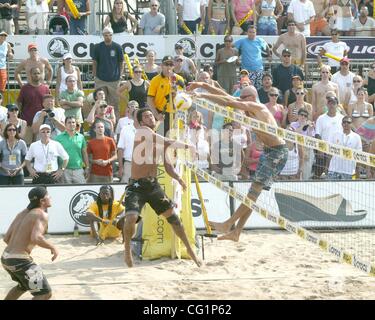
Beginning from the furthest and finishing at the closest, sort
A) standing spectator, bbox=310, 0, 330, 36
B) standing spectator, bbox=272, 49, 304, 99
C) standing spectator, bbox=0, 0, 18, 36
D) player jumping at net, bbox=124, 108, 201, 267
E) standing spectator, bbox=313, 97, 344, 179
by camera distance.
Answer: standing spectator, bbox=310, 0, 330, 36
standing spectator, bbox=0, 0, 18, 36
standing spectator, bbox=272, 49, 304, 99
standing spectator, bbox=313, 97, 344, 179
player jumping at net, bbox=124, 108, 201, 267

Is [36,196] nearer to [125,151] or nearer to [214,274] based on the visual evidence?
[214,274]

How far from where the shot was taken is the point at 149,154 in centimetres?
1179

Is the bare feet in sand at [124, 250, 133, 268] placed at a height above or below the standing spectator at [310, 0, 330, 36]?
below

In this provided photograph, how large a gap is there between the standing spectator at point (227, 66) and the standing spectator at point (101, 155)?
3.10m

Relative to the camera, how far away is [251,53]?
17.6 m

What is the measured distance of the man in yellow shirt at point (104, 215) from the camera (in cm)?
1384

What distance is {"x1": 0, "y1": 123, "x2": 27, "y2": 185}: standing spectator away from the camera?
14742 mm

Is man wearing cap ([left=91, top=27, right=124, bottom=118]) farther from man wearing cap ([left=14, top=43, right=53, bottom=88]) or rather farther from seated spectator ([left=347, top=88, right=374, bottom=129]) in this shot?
seated spectator ([left=347, top=88, right=374, bottom=129])

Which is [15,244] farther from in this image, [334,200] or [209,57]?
[209,57]

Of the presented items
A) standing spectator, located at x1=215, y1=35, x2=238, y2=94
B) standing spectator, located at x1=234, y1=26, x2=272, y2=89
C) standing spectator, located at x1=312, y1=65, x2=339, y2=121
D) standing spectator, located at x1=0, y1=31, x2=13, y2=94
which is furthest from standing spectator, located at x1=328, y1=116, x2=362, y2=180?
standing spectator, located at x1=0, y1=31, x2=13, y2=94

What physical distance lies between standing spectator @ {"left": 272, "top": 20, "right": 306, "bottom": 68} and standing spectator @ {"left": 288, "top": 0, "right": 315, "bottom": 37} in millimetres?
899

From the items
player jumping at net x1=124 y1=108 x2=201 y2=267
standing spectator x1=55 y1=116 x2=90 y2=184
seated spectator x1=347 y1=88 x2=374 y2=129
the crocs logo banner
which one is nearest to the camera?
player jumping at net x1=124 y1=108 x2=201 y2=267

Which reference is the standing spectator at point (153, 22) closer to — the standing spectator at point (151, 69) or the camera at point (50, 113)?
the standing spectator at point (151, 69)
